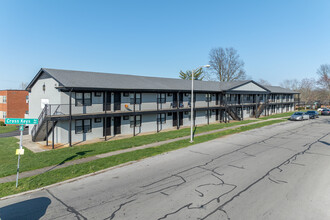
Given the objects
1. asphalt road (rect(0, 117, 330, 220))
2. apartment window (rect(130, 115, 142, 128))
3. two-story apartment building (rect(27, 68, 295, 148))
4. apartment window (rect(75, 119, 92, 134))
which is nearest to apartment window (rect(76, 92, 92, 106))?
two-story apartment building (rect(27, 68, 295, 148))

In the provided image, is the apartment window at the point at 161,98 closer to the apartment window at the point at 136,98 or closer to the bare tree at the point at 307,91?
the apartment window at the point at 136,98

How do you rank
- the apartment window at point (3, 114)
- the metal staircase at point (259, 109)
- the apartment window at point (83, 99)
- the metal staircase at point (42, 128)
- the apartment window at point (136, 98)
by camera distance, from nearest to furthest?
the metal staircase at point (42, 128) → the apartment window at point (83, 99) → the apartment window at point (136, 98) → the apartment window at point (3, 114) → the metal staircase at point (259, 109)

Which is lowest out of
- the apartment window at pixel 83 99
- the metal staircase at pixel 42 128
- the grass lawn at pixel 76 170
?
the grass lawn at pixel 76 170

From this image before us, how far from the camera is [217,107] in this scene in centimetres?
3319

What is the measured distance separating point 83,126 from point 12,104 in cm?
3041

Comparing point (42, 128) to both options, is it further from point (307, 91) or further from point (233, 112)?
point (307, 91)

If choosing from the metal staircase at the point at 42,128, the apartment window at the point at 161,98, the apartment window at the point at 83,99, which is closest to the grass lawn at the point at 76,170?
the apartment window at the point at 83,99

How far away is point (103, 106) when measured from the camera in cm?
2197

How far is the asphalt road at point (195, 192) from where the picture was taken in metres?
7.62

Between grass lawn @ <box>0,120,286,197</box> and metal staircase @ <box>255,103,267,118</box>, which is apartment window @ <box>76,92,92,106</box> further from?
metal staircase @ <box>255,103,267,118</box>

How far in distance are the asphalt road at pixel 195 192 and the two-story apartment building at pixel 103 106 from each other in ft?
29.4

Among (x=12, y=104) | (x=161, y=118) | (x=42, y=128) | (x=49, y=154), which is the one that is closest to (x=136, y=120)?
(x=161, y=118)

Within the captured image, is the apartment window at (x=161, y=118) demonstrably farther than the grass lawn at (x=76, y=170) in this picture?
Yes

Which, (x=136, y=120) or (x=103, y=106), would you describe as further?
(x=136, y=120)
